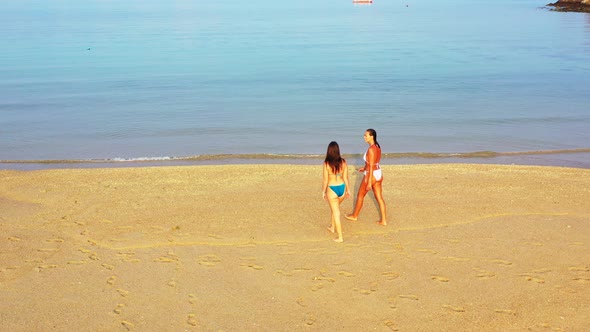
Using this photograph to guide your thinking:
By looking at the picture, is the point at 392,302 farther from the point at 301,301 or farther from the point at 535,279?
the point at 535,279

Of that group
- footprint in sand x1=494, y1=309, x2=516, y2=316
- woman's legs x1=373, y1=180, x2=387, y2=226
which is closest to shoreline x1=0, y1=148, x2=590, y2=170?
woman's legs x1=373, y1=180, x2=387, y2=226

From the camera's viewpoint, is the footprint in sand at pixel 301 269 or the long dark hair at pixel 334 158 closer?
the footprint in sand at pixel 301 269

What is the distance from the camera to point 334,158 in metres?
9.28

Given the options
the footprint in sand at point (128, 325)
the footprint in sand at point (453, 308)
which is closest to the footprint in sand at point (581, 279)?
the footprint in sand at point (453, 308)

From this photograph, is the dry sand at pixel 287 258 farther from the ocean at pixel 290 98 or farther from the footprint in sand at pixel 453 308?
the ocean at pixel 290 98

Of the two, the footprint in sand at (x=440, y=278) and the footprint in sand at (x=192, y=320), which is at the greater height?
the footprint in sand at (x=192, y=320)

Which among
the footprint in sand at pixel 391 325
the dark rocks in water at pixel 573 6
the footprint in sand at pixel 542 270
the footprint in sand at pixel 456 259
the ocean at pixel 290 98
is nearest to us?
the footprint in sand at pixel 391 325

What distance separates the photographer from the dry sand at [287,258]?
7.57 metres

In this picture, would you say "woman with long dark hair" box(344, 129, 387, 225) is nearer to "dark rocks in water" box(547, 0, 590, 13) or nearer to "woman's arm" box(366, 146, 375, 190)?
"woman's arm" box(366, 146, 375, 190)

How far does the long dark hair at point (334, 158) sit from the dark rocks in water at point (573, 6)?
8298 cm

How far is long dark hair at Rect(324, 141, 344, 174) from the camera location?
9219 mm

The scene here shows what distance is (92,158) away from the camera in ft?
59.6

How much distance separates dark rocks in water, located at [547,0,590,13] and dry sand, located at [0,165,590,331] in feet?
259

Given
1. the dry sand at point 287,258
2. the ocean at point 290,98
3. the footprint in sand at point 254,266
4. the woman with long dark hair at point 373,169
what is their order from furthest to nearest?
1. the ocean at point 290,98
2. the woman with long dark hair at point 373,169
3. the footprint in sand at point 254,266
4. the dry sand at point 287,258
